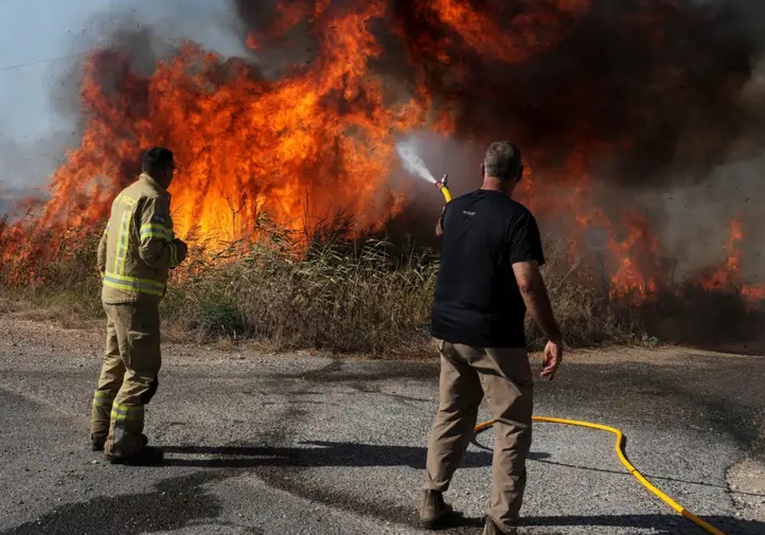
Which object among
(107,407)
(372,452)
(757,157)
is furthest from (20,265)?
(757,157)

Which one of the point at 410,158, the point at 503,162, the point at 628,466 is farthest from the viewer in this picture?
the point at 410,158

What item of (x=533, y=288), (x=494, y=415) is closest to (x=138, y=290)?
(x=494, y=415)

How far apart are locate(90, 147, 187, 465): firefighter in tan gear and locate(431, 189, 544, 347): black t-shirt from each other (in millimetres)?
1845

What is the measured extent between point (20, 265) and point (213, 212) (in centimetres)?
312

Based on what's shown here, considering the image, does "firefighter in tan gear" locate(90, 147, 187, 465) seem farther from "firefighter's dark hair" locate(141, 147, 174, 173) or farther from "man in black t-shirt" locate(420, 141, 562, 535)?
"man in black t-shirt" locate(420, 141, 562, 535)

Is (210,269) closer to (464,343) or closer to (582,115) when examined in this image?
(464,343)

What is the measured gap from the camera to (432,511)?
3.45m

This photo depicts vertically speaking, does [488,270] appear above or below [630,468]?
above

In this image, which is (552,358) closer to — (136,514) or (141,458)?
(136,514)

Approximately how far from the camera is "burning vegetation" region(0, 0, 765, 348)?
12000 mm

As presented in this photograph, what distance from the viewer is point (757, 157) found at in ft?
43.7

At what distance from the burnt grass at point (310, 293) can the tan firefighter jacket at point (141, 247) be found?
141 inches

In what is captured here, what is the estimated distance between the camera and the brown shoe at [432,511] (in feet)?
11.3

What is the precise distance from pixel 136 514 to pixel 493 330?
203cm
